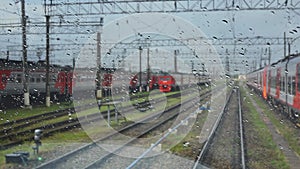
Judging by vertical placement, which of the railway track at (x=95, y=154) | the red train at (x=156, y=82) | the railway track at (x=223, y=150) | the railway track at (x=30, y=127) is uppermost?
the red train at (x=156, y=82)

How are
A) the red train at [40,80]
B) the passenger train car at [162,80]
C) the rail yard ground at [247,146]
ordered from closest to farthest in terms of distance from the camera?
the rail yard ground at [247,146], the red train at [40,80], the passenger train car at [162,80]

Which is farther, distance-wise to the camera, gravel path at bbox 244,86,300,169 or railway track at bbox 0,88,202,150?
railway track at bbox 0,88,202,150

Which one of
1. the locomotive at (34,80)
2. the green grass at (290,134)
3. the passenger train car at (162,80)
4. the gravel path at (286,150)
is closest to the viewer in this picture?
the gravel path at (286,150)

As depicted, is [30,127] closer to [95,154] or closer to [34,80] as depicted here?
[95,154]

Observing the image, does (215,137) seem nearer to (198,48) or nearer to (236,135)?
(236,135)

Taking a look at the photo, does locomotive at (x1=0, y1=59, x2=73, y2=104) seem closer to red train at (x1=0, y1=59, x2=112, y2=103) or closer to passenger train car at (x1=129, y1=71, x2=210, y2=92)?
red train at (x1=0, y1=59, x2=112, y2=103)

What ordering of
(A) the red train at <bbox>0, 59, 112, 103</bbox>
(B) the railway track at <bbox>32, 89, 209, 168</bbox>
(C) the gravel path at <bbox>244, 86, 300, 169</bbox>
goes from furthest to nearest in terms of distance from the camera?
(A) the red train at <bbox>0, 59, 112, 103</bbox> → (C) the gravel path at <bbox>244, 86, 300, 169</bbox> → (B) the railway track at <bbox>32, 89, 209, 168</bbox>

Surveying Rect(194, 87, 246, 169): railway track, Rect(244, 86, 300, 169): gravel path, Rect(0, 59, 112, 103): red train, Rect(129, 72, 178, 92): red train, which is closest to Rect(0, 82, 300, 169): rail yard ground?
Rect(244, 86, 300, 169): gravel path

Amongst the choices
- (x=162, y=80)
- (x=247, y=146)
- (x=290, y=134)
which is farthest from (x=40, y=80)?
(x=247, y=146)

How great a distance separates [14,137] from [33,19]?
48.0ft

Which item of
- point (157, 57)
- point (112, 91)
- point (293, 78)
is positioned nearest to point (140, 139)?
point (293, 78)

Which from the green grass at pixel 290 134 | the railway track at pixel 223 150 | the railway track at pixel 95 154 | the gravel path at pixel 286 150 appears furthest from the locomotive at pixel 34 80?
the gravel path at pixel 286 150

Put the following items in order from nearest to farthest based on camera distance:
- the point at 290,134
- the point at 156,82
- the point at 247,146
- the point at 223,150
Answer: the point at 223,150 → the point at 247,146 → the point at 290,134 → the point at 156,82

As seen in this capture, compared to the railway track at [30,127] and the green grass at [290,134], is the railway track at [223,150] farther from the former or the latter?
the railway track at [30,127]
